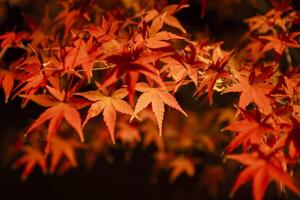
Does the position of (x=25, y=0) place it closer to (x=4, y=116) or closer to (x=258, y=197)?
(x=4, y=116)

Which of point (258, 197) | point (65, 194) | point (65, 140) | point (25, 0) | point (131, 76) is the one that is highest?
point (131, 76)

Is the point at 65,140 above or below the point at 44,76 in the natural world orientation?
below

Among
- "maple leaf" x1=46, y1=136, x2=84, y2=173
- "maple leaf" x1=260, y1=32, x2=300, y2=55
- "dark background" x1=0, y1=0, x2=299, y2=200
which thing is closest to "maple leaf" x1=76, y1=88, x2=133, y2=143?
"maple leaf" x1=260, y1=32, x2=300, y2=55

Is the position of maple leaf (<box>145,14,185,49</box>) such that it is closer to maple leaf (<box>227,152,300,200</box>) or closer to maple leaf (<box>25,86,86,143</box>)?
maple leaf (<box>25,86,86,143</box>)

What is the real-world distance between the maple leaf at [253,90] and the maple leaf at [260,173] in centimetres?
31

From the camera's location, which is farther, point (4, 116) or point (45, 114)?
point (4, 116)

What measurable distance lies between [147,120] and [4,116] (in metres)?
2.87

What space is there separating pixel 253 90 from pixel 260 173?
489 millimetres

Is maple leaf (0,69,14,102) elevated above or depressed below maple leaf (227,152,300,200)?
below

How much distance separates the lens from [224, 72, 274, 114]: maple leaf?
1.58m

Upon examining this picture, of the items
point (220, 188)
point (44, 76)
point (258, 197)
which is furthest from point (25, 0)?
point (258, 197)

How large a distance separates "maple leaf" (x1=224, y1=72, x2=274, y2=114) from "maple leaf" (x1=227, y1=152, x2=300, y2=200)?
31 cm

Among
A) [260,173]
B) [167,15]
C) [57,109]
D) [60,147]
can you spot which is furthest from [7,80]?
[60,147]

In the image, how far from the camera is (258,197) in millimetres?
1188
